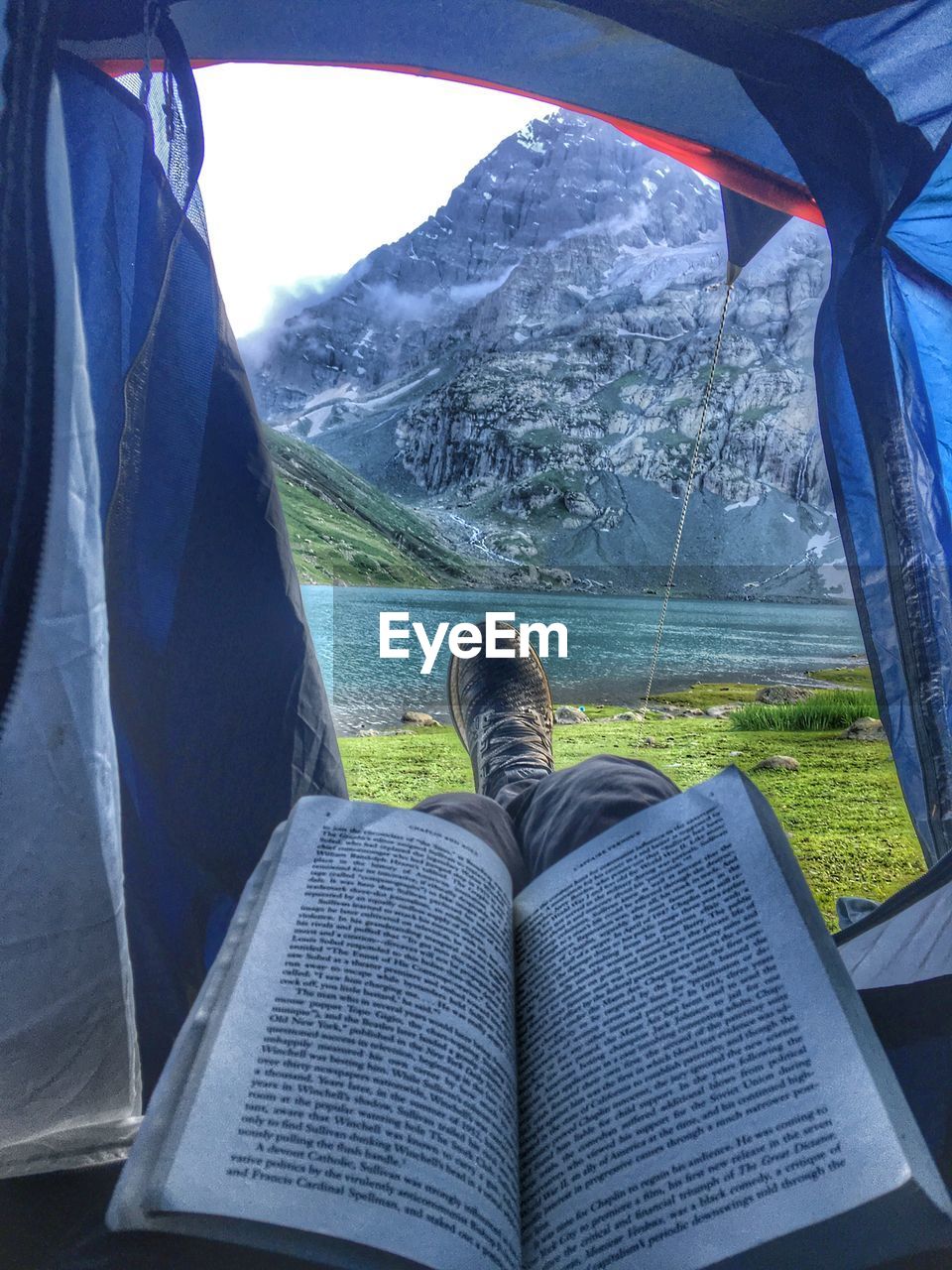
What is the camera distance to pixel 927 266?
3.03 ft

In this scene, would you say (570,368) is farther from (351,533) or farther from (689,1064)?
(689,1064)

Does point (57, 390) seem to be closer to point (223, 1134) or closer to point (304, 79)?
point (223, 1134)

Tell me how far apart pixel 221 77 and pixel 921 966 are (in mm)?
1171

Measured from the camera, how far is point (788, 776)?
7.22 feet

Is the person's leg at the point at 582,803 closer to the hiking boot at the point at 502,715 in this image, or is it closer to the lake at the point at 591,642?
the hiking boot at the point at 502,715

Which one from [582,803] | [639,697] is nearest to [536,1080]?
[582,803]

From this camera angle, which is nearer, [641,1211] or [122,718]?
[641,1211]

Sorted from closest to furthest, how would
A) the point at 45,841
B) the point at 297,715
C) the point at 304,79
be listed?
the point at 45,841, the point at 297,715, the point at 304,79

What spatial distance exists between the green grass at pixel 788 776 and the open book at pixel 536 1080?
2.59 ft

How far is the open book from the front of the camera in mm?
340

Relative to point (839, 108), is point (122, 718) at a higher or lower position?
lower

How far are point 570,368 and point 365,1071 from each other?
298 cm

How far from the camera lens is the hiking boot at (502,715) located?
3.91 feet

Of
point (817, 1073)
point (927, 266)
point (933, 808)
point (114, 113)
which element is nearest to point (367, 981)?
point (817, 1073)
